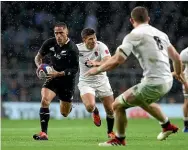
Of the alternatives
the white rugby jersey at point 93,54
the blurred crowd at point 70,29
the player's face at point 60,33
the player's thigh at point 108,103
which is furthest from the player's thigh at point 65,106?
the blurred crowd at point 70,29

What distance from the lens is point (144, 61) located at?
371 inches

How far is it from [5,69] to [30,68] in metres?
0.97

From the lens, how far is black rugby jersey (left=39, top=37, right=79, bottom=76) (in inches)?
493

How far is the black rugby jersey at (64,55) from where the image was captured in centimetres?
1252

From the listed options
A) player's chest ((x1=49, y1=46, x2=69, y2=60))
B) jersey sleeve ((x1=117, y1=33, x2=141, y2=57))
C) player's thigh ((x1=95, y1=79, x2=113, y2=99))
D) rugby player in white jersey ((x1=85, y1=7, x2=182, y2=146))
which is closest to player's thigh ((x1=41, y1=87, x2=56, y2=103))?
player's chest ((x1=49, y1=46, x2=69, y2=60))

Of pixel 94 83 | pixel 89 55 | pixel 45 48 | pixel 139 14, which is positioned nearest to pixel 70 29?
pixel 94 83

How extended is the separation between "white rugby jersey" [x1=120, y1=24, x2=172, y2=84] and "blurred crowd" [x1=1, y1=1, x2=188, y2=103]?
46.9 ft

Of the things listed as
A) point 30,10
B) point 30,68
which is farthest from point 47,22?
point 30,68

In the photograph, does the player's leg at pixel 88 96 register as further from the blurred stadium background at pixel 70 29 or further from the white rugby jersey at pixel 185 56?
the blurred stadium background at pixel 70 29

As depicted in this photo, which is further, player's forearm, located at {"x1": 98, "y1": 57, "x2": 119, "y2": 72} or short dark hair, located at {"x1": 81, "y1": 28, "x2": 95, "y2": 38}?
short dark hair, located at {"x1": 81, "y1": 28, "x2": 95, "y2": 38}

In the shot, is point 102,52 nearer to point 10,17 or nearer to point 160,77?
point 160,77

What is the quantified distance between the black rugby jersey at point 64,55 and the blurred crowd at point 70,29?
10.9 m

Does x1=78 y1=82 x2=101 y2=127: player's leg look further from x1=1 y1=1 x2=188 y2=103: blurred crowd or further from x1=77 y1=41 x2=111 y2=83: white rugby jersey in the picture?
x1=1 y1=1 x2=188 y2=103: blurred crowd

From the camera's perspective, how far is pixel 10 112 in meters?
23.9
